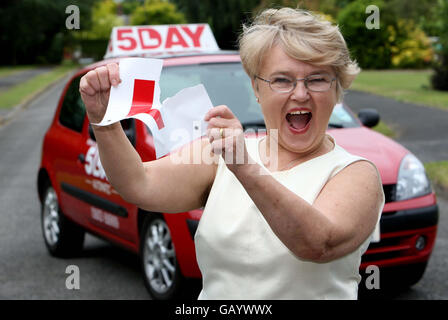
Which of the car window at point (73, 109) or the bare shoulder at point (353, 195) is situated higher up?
the bare shoulder at point (353, 195)

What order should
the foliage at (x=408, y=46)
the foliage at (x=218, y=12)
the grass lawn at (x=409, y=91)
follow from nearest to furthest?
the grass lawn at (x=409, y=91) → the foliage at (x=408, y=46) → the foliage at (x=218, y=12)

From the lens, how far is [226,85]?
559 cm

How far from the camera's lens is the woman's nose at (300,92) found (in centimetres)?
213

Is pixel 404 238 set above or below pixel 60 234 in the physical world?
above

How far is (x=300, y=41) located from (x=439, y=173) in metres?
7.35

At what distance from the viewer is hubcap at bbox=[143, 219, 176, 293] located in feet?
16.4

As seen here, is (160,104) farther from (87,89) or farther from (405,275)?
(405,275)

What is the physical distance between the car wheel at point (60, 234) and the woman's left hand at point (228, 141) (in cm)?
493

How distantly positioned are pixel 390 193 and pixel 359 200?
2950 mm

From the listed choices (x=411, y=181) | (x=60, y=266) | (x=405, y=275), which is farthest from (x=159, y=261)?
(x=411, y=181)

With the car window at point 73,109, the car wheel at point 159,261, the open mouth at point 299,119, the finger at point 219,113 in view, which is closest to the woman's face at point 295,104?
the open mouth at point 299,119

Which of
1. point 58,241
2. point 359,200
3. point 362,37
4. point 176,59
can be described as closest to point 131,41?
point 176,59

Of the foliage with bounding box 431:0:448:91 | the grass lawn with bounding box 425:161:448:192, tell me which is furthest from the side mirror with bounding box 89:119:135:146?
the foliage with bounding box 431:0:448:91

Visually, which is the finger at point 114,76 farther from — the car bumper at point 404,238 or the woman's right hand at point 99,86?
the car bumper at point 404,238
